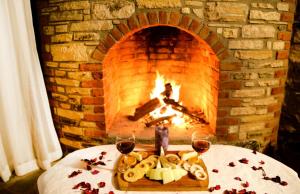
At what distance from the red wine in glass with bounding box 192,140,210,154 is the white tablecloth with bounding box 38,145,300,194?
11 cm

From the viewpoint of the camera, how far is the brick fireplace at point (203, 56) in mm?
2322

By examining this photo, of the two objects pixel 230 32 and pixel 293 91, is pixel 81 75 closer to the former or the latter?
pixel 230 32

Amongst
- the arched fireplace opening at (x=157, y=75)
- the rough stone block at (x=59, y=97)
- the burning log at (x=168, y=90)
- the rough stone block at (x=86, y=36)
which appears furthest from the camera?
the burning log at (x=168, y=90)

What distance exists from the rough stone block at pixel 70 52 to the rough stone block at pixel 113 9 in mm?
347

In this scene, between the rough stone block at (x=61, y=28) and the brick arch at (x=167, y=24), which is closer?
the brick arch at (x=167, y=24)

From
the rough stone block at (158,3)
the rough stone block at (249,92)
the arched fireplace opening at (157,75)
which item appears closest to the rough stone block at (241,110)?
the rough stone block at (249,92)

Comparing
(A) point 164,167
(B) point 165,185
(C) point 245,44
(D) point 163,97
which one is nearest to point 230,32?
(C) point 245,44

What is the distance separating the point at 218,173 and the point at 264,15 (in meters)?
1.66

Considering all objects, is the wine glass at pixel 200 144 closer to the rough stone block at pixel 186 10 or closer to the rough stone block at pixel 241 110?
the rough stone block at pixel 241 110

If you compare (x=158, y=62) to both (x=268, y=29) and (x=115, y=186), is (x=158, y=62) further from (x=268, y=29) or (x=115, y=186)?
(x=115, y=186)

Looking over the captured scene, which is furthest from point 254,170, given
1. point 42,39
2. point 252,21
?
point 42,39

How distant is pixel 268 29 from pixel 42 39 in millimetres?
2263

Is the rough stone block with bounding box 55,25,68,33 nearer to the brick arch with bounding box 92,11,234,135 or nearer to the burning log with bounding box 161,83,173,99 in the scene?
the brick arch with bounding box 92,11,234,135

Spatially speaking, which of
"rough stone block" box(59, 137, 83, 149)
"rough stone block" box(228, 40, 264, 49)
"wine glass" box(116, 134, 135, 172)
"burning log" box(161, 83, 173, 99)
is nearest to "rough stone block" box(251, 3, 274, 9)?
"rough stone block" box(228, 40, 264, 49)
